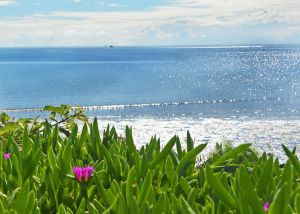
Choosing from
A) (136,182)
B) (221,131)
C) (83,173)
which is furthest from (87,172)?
(221,131)

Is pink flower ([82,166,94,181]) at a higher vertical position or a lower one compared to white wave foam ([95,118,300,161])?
higher

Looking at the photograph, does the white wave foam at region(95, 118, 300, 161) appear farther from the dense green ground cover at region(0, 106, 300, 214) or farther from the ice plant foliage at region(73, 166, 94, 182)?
the ice plant foliage at region(73, 166, 94, 182)

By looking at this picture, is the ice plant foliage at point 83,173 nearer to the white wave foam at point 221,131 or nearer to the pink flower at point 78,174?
the pink flower at point 78,174

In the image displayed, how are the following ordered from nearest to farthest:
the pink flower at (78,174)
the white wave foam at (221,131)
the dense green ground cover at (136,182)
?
the dense green ground cover at (136,182), the pink flower at (78,174), the white wave foam at (221,131)

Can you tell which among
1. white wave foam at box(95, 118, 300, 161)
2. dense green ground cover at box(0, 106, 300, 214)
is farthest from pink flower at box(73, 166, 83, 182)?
white wave foam at box(95, 118, 300, 161)

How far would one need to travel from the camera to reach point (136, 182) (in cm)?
200

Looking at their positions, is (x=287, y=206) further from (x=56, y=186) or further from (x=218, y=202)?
(x=56, y=186)

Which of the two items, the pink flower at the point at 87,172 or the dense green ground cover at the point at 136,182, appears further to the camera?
the pink flower at the point at 87,172

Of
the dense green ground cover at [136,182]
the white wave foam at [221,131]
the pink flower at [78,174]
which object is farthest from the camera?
the white wave foam at [221,131]

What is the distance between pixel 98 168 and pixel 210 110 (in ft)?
130

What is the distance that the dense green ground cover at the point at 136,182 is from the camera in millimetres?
1494

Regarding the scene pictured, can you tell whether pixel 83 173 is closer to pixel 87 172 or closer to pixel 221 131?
pixel 87 172

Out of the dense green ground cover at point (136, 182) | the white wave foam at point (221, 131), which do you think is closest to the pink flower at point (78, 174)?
the dense green ground cover at point (136, 182)

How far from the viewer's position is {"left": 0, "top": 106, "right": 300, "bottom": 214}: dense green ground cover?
149cm
